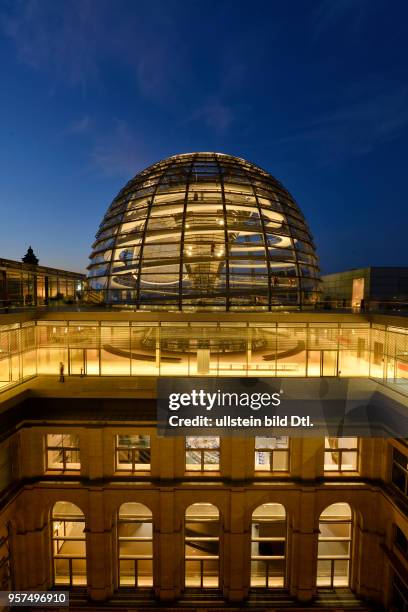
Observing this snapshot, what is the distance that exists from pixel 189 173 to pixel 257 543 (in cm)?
2134

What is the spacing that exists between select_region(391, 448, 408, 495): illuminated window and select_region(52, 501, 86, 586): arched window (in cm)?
1450

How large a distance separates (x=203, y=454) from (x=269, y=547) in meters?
6.25

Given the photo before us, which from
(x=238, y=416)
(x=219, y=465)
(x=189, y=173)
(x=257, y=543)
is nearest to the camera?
(x=238, y=416)

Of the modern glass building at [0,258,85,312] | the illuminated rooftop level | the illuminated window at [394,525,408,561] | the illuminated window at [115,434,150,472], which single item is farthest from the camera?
the modern glass building at [0,258,85,312]

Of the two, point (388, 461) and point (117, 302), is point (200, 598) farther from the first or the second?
point (117, 302)

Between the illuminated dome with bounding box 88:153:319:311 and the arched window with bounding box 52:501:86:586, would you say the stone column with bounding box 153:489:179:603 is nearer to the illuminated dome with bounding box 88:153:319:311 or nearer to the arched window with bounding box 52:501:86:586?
the arched window with bounding box 52:501:86:586

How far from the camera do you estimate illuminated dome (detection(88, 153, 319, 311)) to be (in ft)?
61.8

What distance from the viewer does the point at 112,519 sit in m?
16.1

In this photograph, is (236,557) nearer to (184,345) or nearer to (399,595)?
(399,595)

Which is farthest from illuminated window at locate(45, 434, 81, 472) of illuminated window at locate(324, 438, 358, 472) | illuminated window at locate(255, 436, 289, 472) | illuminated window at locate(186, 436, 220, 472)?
illuminated window at locate(324, 438, 358, 472)

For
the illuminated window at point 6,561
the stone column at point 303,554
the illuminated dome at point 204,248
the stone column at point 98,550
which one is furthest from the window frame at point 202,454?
the illuminated window at point 6,561

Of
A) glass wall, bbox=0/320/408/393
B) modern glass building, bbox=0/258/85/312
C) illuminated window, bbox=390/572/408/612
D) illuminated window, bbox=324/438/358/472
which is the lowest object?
illuminated window, bbox=390/572/408/612

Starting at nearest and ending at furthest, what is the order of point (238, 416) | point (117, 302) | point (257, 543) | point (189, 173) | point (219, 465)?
point (238, 416) → point (219, 465) → point (257, 543) → point (117, 302) → point (189, 173)

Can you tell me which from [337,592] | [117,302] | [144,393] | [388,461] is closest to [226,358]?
[144,393]
